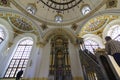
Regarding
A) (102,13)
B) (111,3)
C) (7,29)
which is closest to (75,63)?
(102,13)

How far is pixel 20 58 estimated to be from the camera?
1095 cm

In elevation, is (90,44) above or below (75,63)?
above

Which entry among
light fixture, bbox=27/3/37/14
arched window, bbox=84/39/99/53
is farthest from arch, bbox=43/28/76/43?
light fixture, bbox=27/3/37/14

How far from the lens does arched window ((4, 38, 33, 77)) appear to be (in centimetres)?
978

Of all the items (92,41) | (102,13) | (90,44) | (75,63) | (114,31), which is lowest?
(75,63)

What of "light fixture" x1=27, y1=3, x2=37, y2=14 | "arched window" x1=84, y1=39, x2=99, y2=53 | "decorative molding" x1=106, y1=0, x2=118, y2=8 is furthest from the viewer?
"light fixture" x1=27, y1=3, x2=37, y2=14

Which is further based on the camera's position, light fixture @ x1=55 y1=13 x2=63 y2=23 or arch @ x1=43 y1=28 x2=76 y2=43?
light fixture @ x1=55 y1=13 x2=63 y2=23

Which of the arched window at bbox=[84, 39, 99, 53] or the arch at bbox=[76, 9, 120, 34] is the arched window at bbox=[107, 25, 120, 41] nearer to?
the arch at bbox=[76, 9, 120, 34]

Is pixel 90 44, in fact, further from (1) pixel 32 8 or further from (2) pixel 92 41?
(1) pixel 32 8

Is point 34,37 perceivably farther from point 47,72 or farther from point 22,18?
point 47,72

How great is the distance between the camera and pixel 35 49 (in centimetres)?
1117

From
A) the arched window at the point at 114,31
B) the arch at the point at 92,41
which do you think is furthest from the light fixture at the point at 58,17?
the arched window at the point at 114,31

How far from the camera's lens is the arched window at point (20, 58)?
978 cm

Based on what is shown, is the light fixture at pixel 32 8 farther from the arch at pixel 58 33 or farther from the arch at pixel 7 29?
the arch at pixel 58 33
